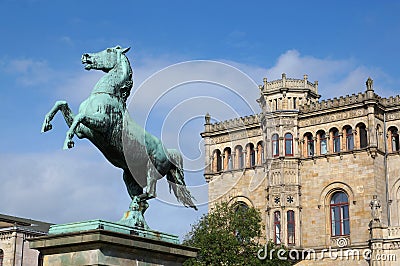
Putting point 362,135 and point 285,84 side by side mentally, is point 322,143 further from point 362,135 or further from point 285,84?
point 285,84

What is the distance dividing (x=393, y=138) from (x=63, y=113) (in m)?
41.9

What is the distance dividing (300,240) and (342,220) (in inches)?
138

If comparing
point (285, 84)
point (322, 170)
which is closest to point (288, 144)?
point (322, 170)

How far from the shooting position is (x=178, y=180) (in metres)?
13.6

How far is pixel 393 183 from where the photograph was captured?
162 ft

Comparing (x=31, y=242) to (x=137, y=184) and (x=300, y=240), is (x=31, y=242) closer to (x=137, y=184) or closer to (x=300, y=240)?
(x=137, y=184)

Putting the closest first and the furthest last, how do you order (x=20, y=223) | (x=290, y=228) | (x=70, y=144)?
(x=70, y=144) → (x=290, y=228) → (x=20, y=223)

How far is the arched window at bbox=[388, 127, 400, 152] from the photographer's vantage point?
49969 millimetres

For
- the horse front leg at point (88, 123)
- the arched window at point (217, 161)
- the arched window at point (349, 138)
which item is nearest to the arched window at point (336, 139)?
the arched window at point (349, 138)

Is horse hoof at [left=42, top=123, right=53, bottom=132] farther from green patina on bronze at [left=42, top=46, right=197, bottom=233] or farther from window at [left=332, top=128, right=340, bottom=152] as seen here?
window at [left=332, top=128, right=340, bottom=152]

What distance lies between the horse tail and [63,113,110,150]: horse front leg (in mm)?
2129

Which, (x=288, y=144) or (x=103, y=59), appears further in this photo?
(x=288, y=144)

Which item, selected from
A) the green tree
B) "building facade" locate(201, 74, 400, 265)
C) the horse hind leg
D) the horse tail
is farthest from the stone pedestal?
"building facade" locate(201, 74, 400, 265)

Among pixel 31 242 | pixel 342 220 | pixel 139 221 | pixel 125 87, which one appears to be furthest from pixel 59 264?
pixel 342 220
